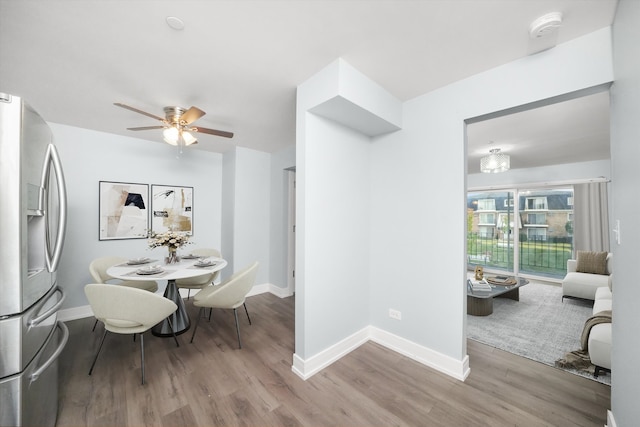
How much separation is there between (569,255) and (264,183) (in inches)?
252

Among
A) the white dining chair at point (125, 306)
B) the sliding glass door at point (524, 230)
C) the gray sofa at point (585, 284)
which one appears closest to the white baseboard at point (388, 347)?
the white dining chair at point (125, 306)

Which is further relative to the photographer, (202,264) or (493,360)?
(202,264)

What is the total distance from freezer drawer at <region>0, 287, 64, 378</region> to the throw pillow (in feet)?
21.6

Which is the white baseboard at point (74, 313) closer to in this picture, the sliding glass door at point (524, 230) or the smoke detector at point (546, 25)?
the smoke detector at point (546, 25)

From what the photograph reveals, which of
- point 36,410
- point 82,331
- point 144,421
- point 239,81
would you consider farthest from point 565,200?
point 82,331

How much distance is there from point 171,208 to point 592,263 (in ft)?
22.8

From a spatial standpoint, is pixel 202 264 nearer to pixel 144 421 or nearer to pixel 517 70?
pixel 144 421

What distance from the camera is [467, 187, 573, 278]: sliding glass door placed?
5.29 metres

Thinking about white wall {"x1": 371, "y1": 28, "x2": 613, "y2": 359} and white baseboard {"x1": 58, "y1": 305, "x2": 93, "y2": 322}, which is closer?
white wall {"x1": 371, "y1": 28, "x2": 613, "y2": 359}

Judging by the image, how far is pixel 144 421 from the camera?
1589 mm

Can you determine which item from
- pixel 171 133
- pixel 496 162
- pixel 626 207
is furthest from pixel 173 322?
pixel 496 162

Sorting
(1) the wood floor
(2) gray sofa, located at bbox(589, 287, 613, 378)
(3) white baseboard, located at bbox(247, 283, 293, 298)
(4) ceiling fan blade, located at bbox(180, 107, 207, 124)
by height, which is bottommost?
(1) the wood floor

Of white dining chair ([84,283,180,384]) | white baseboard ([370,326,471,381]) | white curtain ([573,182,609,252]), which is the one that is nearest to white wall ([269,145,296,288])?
white baseboard ([370,326,471,381])

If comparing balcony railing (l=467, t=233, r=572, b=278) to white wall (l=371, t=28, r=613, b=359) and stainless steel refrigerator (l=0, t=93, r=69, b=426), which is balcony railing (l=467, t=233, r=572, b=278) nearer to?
white wall (l=371, t=28, r=613, b=359)
